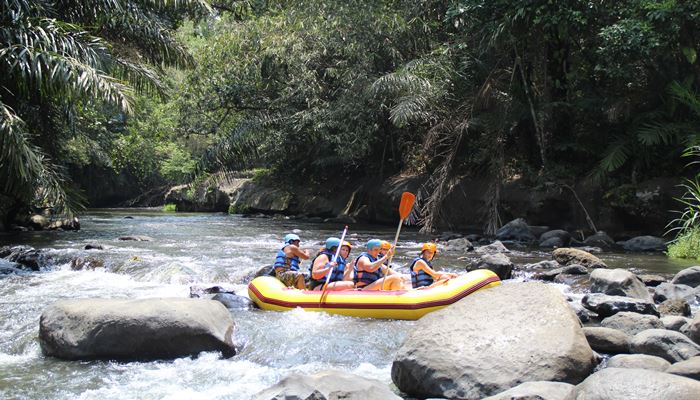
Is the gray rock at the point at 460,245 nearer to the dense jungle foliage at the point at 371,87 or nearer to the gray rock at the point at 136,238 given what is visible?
the dense jungle foliage at the point at 371,87

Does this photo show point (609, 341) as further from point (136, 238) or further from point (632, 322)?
point (136, 238)

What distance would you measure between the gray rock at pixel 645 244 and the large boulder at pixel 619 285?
5217mm

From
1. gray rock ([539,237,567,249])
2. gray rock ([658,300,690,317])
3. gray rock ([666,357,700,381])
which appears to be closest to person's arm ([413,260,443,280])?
gray rock ([658,300,690,317])

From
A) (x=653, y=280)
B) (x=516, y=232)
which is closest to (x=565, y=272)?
(x=653, y=280)

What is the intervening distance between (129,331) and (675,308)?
5.50 metres

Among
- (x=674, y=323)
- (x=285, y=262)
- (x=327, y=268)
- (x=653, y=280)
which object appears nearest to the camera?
(x=674, y=323)

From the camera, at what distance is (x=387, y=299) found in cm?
773

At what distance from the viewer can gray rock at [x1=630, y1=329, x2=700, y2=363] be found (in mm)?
5438

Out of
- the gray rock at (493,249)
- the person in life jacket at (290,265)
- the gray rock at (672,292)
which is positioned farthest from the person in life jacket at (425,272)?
the gray rock at (493,249)

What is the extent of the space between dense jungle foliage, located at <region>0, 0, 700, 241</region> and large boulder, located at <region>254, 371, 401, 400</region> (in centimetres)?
672

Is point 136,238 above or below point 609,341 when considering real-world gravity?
below

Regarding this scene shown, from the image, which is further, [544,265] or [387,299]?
[544,265]

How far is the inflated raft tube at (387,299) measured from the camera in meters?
7.65

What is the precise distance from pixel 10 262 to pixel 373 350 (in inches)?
287
